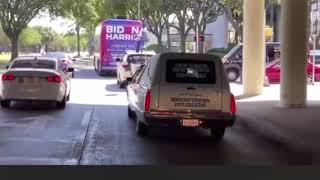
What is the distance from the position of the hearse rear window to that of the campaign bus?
84.5 feet

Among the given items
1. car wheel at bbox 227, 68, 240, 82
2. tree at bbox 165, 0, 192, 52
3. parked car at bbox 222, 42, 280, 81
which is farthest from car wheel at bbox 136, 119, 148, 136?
tree at bbox 165, 0, 192, 52

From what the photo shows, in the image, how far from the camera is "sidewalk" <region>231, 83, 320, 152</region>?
12789 millimetres

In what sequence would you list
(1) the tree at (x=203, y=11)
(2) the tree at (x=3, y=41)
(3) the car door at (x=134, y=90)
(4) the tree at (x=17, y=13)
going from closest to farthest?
(3) the car door at (x=134, y=90), (1) the tree at (x=203, y=11), (4) the tree at (x=17, y=13), (2) the tree at (x=3, y=41)

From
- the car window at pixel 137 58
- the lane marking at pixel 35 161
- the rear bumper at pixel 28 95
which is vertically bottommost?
the lane marking at pixel 35 161

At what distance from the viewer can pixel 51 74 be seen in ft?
58.6

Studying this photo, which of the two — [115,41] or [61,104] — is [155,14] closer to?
[115,41]

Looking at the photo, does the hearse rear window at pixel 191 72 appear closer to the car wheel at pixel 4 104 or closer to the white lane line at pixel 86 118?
the white lane line at pixel 86 118

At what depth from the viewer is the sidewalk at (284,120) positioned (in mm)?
12789

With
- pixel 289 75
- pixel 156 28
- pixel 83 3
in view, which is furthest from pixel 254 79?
pixel 156 28

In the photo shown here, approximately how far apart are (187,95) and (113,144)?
69.1 inches

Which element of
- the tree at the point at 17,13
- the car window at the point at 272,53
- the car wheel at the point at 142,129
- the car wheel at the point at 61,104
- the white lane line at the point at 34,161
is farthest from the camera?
the tree at the point at 17,13

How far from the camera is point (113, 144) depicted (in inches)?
478

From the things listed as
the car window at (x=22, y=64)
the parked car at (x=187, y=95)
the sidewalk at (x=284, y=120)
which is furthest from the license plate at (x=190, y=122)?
the car window at (x=22, y=64)

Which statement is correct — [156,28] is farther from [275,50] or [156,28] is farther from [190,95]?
[190,95]
